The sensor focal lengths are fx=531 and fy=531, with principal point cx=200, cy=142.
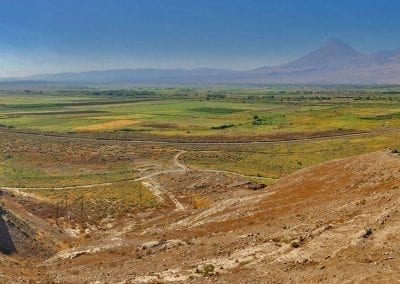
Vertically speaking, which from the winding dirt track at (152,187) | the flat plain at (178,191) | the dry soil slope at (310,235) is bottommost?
the winding dirt track at (152,187)

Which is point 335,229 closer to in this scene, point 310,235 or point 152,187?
point 310,235

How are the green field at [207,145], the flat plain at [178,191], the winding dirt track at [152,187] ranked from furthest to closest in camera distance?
1. the green field at [207,145]
2. the winding dirt track at [152,187]
3. the flat plain at [178,191]

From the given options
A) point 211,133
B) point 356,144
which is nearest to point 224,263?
point 356,144

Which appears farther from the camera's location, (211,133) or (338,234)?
(211,133)

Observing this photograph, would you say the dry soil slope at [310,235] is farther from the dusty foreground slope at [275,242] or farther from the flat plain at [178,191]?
the flat plain at [178,191]

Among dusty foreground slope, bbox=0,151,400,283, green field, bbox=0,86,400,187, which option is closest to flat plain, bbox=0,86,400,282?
dusty foreground slope, bbox=0,151,400,283

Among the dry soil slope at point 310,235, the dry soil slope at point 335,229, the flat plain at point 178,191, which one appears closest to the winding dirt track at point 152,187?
the flat plain at point 178,191

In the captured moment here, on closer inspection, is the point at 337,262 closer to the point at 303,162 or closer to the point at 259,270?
the point at 259,270

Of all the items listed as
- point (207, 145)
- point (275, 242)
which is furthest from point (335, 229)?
point (207, 145)
